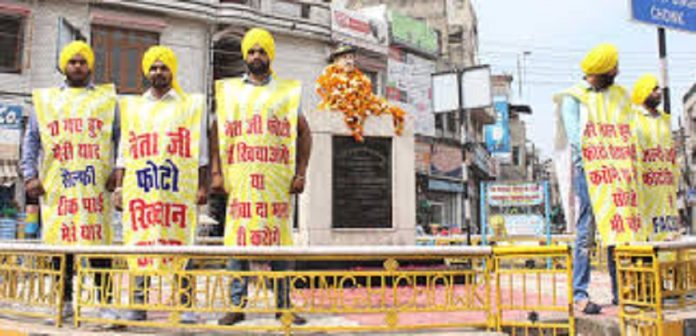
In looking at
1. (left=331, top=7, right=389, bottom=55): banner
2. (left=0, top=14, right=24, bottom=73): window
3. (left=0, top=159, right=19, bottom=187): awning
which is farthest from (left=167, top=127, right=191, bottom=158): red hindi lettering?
(left=331, top=7, right=389, bottom=55): banner

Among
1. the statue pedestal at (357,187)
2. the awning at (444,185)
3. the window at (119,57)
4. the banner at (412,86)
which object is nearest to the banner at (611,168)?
the statue pedestal at (357,187)

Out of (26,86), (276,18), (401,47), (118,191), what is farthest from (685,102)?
(118,191)

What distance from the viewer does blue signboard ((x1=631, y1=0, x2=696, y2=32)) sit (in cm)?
728

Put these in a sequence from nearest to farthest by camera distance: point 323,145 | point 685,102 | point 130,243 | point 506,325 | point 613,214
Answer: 1. point 506,325
2. point 130,243
3. point 613,214
4. point 323,145
5. point 685,102

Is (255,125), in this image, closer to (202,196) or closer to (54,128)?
(202,196)

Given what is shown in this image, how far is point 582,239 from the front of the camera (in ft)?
15.5

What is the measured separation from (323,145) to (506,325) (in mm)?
3595

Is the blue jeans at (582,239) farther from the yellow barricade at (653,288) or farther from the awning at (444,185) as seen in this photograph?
the awning at (444,185)

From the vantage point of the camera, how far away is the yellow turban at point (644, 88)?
17.6 feet

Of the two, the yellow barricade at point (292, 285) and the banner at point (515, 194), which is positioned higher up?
the banner at point (515, 194)

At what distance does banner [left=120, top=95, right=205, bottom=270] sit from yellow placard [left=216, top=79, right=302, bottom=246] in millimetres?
271

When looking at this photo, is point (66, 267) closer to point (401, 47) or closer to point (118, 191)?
point (118, 191)

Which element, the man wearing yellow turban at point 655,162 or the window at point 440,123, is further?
the window at point 440,123

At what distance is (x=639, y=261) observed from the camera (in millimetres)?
3662
